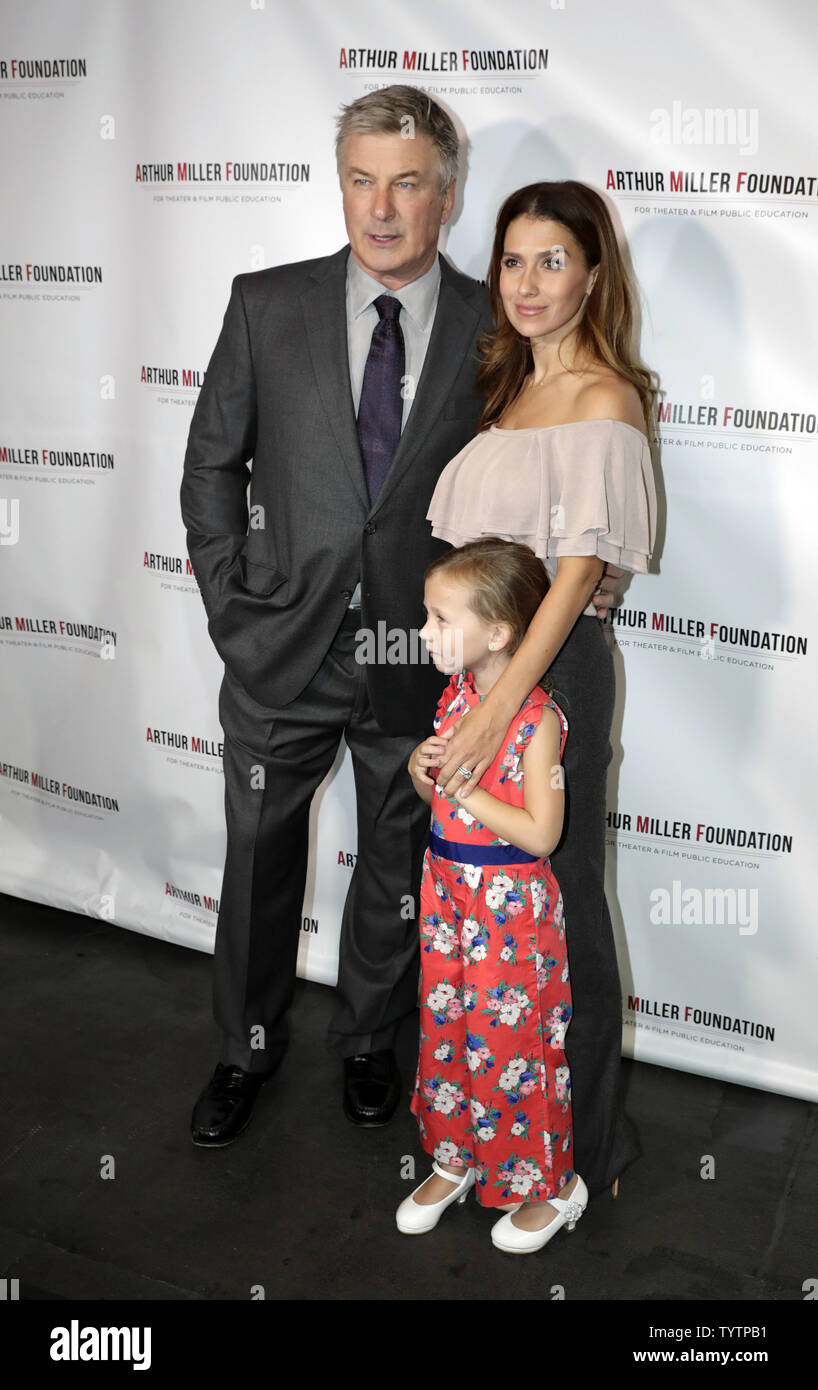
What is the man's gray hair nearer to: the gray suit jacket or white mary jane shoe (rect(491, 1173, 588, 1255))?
the gray suit jacket

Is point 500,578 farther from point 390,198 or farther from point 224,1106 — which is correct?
point 224,1106

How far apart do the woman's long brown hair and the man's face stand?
6.5 inches

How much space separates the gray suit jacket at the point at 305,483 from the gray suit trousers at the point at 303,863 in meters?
0.08

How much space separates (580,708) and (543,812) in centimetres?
24

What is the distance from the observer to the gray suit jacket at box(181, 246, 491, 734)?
2398mm

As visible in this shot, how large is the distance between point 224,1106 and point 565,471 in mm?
1564

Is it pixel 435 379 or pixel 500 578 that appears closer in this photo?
pixel 500 578

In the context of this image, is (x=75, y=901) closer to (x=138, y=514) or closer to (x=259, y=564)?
(x=138, y=514)

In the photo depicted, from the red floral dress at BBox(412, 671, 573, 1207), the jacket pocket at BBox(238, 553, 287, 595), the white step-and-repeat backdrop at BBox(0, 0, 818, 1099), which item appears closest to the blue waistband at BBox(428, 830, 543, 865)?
the red floral dress at BBox(412, 671, 573, 1207)

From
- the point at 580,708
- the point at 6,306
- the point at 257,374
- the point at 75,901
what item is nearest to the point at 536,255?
the point at 257,374

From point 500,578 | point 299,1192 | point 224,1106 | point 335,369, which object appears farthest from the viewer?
point 224,1106

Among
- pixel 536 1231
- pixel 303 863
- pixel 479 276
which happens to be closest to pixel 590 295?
pixel 479 276

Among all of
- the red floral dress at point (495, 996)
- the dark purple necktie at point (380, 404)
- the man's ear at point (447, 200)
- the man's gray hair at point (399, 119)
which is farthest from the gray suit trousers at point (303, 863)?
the man's gray hair at point (399, 119)

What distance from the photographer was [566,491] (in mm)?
2090
